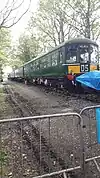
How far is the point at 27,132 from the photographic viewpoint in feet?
27.0

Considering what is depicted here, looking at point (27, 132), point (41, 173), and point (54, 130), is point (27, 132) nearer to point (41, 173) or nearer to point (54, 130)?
point (54, 130)

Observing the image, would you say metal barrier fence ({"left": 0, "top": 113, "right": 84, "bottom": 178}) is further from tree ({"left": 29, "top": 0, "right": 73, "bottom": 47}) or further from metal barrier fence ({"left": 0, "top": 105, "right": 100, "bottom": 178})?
tree ({"left": 29, "top": 0, "right": 73, "bottom": 47})

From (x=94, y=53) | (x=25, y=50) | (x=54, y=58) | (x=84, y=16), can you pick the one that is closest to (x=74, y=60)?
(x=94, y=53)

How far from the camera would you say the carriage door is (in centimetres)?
1984

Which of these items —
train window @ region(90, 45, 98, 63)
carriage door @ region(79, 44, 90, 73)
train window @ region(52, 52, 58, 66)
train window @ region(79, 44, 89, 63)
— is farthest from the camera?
train window @ region(52, 52, 58, 66)

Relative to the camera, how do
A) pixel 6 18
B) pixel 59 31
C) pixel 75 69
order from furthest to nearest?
pixel 59 31 < pixel 75 69 < pixel 6 18

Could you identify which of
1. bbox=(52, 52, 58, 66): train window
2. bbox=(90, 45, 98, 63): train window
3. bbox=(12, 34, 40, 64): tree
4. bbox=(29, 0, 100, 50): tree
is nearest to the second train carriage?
bbox=(90, 45, 98, 63): train window

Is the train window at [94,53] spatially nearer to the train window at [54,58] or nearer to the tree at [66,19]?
the train window at [54,58]

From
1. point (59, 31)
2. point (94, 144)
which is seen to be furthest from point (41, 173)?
point (59, 31)

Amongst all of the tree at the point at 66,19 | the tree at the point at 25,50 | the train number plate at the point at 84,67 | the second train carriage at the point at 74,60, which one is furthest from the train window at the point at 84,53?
the tree at the point at 25,50

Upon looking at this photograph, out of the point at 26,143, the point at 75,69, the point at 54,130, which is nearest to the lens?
the point at 26,143

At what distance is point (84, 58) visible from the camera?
66.3 feet

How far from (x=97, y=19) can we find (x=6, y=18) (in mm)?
21725

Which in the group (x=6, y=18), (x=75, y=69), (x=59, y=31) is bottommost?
(x=75, y=69)
